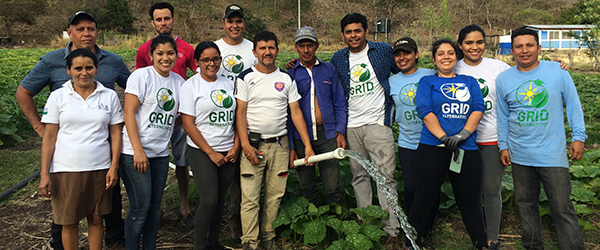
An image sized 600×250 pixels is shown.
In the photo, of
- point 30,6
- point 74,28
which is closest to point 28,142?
point 74,28

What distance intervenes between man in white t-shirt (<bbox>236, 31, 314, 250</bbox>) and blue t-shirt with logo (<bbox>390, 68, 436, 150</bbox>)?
84 cm

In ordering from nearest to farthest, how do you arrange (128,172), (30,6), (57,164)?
(57,164) < (128,172) < (30,6)

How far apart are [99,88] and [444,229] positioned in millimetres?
3272

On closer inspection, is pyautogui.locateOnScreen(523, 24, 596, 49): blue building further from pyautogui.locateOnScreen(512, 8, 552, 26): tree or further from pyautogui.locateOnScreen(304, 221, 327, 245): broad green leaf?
pyautogui.locateOnScreen(304, 221, 327, 245): broad green leaf

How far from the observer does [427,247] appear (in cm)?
352

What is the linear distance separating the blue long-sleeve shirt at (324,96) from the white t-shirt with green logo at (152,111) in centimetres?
112

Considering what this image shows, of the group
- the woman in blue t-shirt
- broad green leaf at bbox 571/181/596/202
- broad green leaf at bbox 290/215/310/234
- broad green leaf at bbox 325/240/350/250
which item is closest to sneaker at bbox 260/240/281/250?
broad green leaf at bbox 290/215/310/234

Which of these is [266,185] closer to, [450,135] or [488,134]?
[450,135]

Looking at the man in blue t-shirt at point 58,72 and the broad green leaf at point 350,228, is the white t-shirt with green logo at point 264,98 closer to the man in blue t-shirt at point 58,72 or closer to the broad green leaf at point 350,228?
the broad green leaf at point 350,228

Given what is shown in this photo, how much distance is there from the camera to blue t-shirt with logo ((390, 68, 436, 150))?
11.4 ft

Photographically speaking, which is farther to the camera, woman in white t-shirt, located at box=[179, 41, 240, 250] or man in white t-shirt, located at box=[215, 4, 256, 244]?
man in white t-shirt, located at box=[215, 4, 256, 244]

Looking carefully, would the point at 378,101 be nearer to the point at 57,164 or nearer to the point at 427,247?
the point at 427,247

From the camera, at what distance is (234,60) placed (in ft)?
13.3

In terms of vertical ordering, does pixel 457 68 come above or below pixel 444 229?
above
